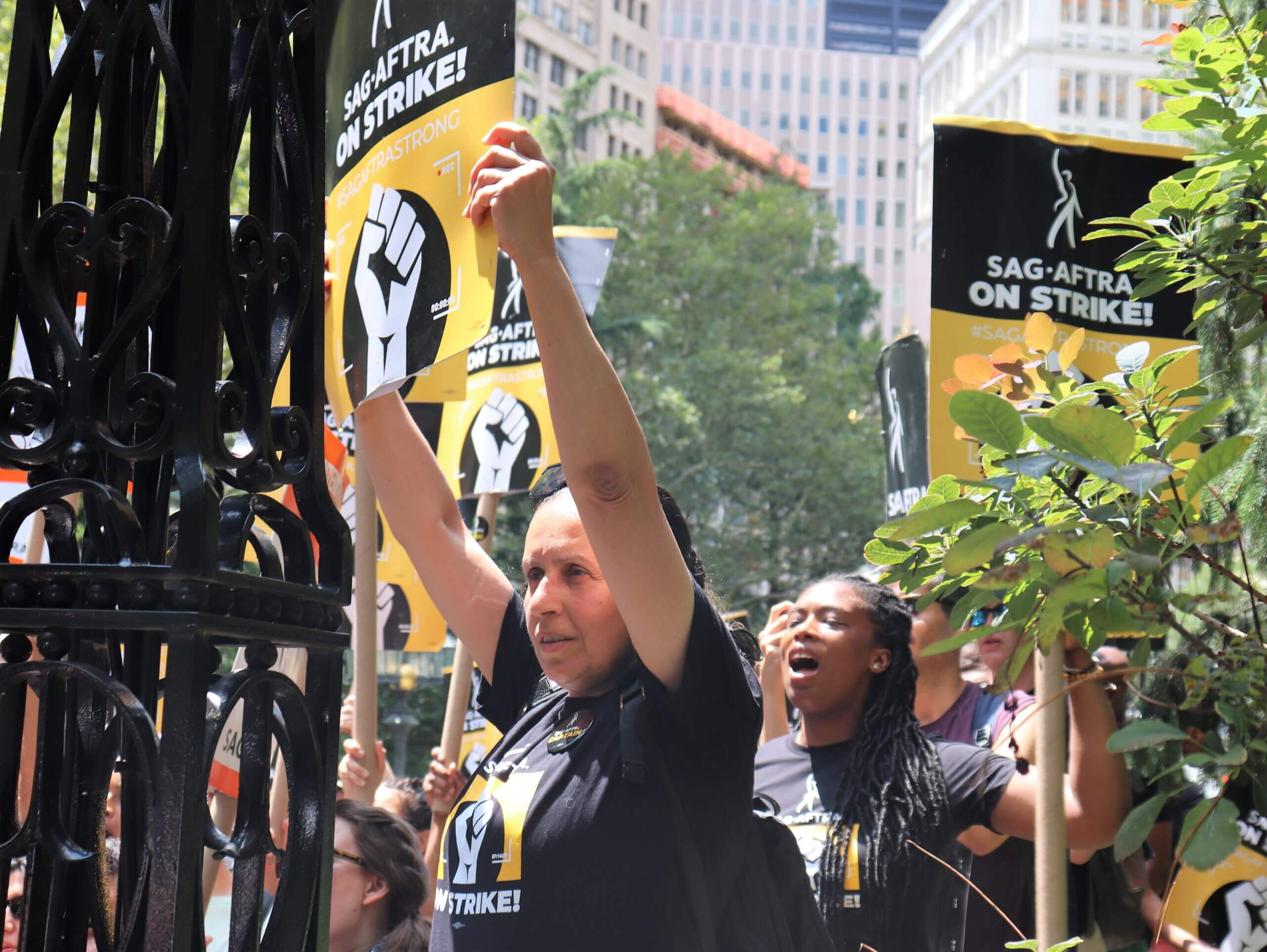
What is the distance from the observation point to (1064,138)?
182 inches

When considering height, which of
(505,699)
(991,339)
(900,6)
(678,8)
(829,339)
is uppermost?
(900,6)

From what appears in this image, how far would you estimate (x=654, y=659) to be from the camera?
2.00m

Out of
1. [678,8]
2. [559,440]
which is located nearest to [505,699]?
[559,440]

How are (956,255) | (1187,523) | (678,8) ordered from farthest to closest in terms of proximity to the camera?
1. (678,8)
2. (956,255)
3. (1187,523)

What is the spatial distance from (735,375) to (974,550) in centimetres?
2872

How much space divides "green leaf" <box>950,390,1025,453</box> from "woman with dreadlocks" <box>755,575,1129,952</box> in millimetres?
1710

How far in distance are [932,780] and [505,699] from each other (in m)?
1.12

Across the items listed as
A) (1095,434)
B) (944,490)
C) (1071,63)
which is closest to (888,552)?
(944,490)

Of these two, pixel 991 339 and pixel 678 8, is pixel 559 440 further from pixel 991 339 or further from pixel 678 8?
pixel 678 8

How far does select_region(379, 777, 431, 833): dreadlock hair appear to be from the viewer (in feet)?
17.2

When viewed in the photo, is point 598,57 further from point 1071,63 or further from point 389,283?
point 389,283

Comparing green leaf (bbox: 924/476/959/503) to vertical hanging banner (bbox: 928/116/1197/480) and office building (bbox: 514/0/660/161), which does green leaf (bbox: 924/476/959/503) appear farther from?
office building (bbox: 514/0/660/161)

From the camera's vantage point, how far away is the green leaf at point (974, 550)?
1224 millimetres

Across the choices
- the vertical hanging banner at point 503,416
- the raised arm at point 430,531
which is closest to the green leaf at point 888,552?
the raised arm at point 430,531
